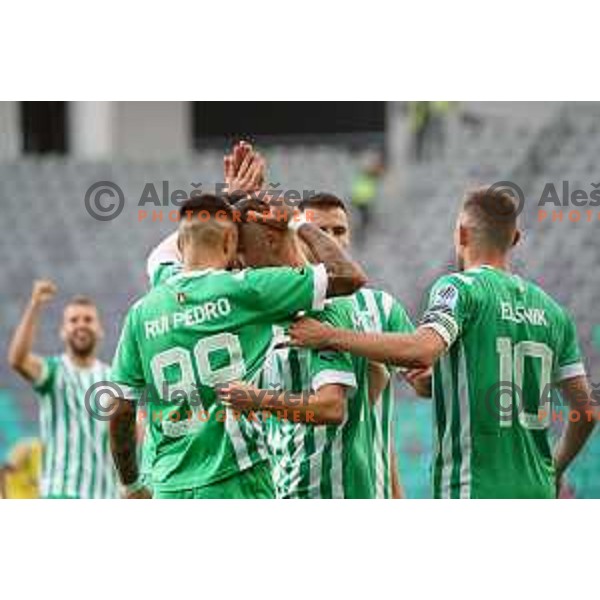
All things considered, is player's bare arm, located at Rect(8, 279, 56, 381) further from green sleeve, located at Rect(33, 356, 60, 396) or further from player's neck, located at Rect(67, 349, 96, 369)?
player's neck, located at Rect(67, 349, 96, 369)

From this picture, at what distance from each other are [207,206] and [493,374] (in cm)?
112

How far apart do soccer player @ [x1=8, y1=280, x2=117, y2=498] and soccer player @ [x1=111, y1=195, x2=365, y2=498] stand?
2709mm

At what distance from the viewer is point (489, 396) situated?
5504mm

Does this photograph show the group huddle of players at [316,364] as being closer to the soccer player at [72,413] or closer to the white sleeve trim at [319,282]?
the white sleeve trim at [319,282]

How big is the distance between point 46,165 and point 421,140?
10.1ft

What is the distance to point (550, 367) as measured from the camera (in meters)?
5.70

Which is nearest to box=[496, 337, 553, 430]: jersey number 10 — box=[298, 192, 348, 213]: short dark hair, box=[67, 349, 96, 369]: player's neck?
box=[298, 192, 348, 213]: short dark hair

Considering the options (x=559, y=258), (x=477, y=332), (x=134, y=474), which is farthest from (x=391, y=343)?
(x=559, y=258)

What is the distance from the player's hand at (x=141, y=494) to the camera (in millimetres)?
5605

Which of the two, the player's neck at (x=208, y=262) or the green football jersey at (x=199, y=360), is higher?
the player's neck at (x=208, y=262)

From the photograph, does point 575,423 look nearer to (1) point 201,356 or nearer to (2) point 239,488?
(2) point 239,488

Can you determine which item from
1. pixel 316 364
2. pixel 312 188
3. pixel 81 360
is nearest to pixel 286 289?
pixel 316 364

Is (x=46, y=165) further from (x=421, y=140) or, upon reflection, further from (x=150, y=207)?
(x=421, y=140)

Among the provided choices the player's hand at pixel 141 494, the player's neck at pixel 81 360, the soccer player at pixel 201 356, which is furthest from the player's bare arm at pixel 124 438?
the player's neck at pixel 81 360
